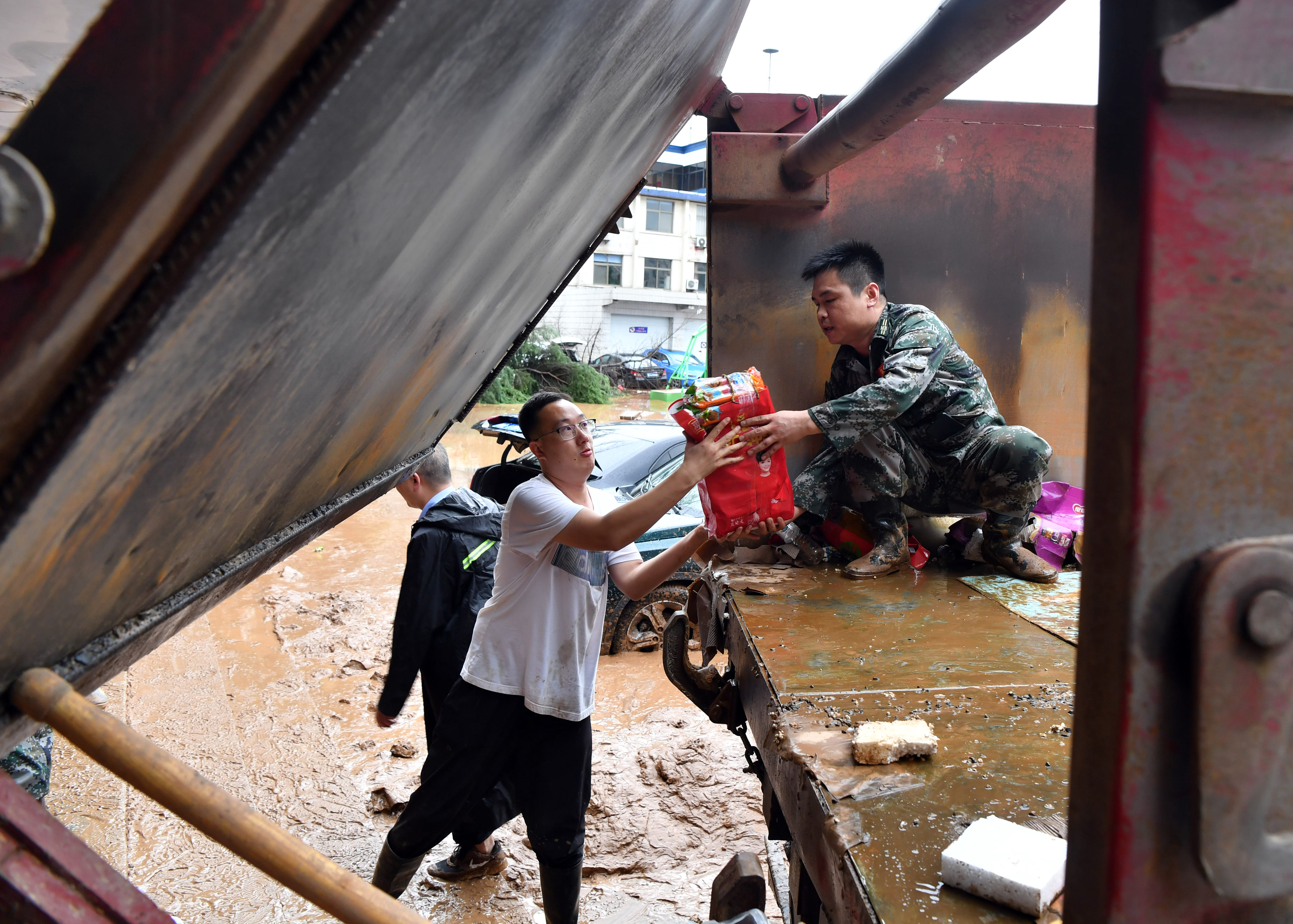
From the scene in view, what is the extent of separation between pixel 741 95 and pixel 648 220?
35.5 meters

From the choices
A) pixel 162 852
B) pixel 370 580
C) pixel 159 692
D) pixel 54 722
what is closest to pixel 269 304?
pixel 54 722

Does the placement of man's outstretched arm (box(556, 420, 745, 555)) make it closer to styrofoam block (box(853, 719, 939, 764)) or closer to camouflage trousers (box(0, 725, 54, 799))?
styrofoam block (box(853, 719, 939, 764))

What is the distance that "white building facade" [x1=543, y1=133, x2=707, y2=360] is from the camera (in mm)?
37938

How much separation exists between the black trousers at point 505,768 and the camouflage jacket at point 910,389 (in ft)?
5.18

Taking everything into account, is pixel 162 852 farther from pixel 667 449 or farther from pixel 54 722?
pixel 667 449

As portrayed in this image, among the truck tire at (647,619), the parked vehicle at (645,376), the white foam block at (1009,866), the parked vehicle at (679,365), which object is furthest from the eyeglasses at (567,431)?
the parked vehicle at (645,376)

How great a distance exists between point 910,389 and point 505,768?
86.8 inches

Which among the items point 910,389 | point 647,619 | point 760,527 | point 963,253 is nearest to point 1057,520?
point 910,389

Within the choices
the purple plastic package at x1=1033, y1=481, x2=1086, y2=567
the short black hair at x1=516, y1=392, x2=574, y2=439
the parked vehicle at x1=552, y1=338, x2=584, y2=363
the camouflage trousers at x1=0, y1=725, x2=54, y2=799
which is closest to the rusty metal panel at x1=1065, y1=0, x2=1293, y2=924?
the camouflage trousers at x1=0, y1=725, x2=54, y2=799

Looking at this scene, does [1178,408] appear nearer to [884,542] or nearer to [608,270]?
[884,542]

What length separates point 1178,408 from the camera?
0.68 metres

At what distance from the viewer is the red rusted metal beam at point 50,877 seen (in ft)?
2.27

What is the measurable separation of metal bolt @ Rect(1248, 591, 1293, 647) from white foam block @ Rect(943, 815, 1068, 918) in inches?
37.7

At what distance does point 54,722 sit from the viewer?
868mm
